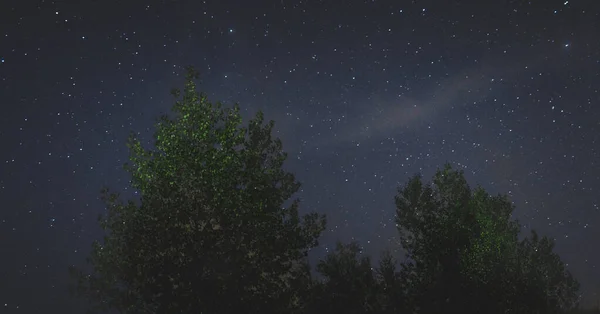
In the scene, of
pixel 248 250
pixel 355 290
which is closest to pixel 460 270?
pixel 355 290

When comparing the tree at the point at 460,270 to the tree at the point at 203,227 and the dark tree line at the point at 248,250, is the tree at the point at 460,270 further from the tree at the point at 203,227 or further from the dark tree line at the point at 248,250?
the tree at the point at 203,227

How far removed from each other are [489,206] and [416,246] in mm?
15037

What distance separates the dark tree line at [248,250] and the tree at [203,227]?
1.8 inches

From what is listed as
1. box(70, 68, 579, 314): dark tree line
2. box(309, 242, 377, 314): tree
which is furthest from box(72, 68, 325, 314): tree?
box(309, 242, 377, 314): tree

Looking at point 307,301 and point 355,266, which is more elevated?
point 355,266

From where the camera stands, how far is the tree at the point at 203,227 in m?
17.6

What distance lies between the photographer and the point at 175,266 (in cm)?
1767

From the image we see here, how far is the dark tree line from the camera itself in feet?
58.9

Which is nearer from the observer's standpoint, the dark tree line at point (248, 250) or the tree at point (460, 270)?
the dark tree line at point (248, 250)

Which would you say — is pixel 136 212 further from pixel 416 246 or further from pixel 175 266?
pixel 416 246

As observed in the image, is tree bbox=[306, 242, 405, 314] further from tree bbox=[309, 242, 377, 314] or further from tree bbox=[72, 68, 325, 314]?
tree bbox=[72, 68, 325, 314]

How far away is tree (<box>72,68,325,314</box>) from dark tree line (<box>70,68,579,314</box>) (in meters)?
0.05

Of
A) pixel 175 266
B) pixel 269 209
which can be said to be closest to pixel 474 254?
pixel 269 209

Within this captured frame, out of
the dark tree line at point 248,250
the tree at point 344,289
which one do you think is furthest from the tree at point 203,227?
the tree at point 344,289
